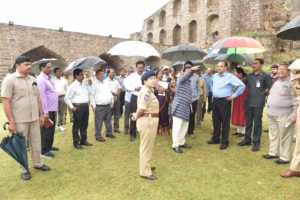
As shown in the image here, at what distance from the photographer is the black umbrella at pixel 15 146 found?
3945mm

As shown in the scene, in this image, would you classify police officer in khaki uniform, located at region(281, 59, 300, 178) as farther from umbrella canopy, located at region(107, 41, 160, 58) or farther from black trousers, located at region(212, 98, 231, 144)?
umbrella canopy, located at region(107, 41, 160, 58)

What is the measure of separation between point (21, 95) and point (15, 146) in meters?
0.73

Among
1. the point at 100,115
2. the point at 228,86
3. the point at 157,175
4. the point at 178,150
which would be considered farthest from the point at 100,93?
the point at 228,86

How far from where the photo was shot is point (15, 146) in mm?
3955

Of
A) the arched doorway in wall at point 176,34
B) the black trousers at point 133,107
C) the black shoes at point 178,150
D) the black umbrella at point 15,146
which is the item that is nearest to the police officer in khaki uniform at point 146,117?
the black shoes at point 178,150

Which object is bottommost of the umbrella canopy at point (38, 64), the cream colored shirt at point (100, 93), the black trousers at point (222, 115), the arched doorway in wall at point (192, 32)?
the black trousers at point (222, 115)

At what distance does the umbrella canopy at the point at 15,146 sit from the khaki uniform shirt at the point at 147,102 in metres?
1.77

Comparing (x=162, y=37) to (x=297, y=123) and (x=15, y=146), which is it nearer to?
(x=297, y=123)

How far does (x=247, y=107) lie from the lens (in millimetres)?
5633

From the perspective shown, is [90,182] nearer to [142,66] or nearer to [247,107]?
[142,66]

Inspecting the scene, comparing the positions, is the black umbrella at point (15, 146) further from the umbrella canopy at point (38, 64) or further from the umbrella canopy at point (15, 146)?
the umbrella canopy at point (38, 64)

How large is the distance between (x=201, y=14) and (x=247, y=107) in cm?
2340

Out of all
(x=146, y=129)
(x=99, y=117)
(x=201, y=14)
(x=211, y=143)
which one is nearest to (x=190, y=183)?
(x=146, y=129)

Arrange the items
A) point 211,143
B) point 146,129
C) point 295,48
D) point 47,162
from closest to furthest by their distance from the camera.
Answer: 1. point 146,129
2. point 47,162
3. point 211,143
4. point 295,48
